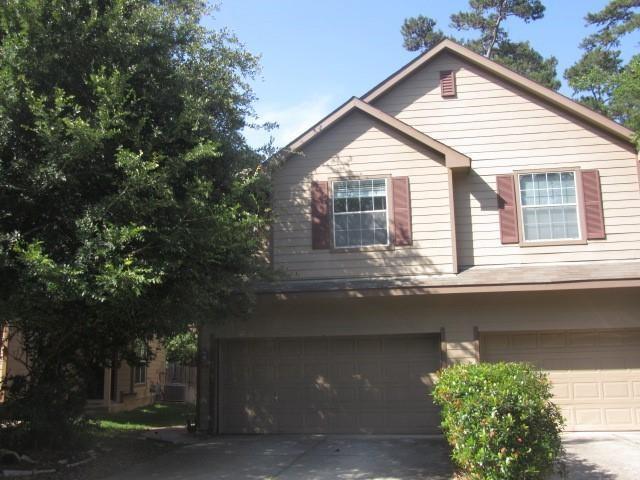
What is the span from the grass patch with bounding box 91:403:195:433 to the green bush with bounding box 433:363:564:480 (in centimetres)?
843

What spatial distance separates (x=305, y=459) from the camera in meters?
9.88

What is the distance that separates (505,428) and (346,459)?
386cm

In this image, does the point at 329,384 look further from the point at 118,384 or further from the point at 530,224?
the point at 118,384

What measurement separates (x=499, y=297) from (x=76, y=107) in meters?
8.22

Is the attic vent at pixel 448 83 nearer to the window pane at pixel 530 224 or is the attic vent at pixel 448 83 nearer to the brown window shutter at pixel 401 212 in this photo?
the brown window shutter at pixel 401 212

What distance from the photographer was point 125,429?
13.8 m

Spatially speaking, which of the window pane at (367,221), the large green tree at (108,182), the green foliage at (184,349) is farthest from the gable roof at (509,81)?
the green foliage at (184,349)

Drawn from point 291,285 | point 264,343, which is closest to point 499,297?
point 291,285

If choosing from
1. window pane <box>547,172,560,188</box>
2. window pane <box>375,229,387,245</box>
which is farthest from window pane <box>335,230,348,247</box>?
window pane <box>547,172,560,188</box>

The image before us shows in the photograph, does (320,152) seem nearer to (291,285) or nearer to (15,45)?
(291,285)

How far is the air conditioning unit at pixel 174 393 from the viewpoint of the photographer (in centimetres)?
2153

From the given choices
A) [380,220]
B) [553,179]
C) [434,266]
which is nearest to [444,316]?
[434,266]

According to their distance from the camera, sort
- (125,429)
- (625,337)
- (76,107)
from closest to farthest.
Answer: (76,107), (625,337), (125,429)

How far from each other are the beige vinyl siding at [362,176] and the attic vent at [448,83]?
1.63 m
